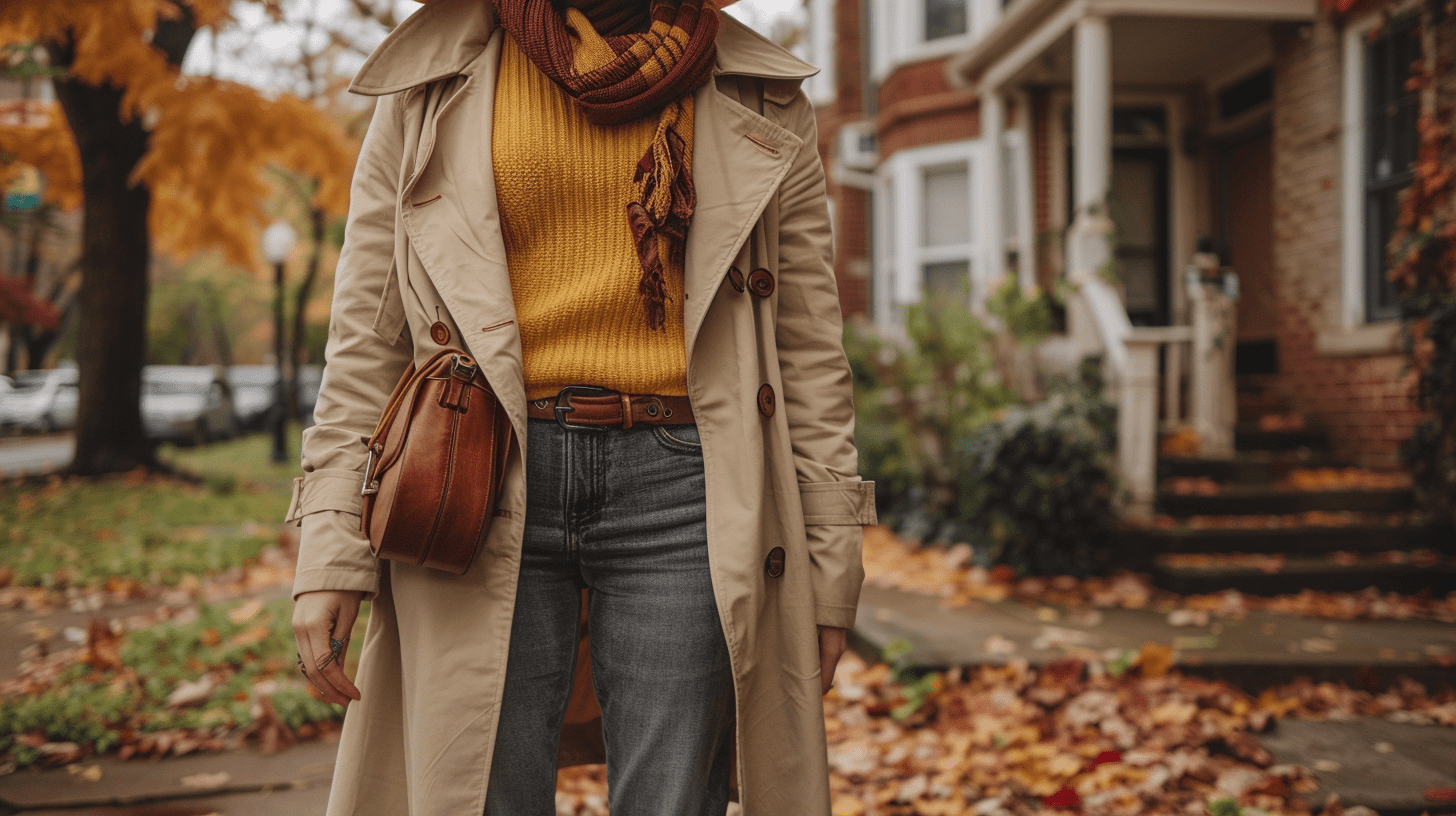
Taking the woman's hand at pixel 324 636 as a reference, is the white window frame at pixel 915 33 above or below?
above

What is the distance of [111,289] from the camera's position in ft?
34.0

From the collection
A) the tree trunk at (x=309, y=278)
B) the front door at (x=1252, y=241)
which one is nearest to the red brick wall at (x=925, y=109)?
the front door at (x=1252, y=241)

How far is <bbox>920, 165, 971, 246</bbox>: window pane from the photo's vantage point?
1149 cm

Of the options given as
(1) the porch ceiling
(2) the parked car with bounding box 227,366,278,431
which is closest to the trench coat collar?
(1) the porch ceiling

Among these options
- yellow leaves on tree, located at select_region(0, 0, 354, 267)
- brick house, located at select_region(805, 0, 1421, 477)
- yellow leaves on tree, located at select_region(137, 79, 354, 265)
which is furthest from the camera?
yellow leaves on tree, located at select_region(137, 79, 354, 265)

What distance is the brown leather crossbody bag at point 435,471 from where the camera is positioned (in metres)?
1.37

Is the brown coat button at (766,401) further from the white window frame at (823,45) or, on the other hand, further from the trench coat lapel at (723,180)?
the white window frame at (823,45)

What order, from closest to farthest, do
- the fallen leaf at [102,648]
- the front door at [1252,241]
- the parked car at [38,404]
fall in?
the fallen leaf at [102,648], the front door at [1252,241], the parked car at [38,404]

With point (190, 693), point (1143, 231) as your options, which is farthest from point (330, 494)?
point (1143, 231)

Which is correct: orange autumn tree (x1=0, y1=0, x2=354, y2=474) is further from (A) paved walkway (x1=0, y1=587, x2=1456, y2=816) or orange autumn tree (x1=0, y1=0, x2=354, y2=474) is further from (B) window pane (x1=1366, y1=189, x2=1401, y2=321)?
(B) window pane (x1=1366, y1=189, x2=1401, y2=321)

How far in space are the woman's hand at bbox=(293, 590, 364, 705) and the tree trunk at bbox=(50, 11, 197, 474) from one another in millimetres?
10297

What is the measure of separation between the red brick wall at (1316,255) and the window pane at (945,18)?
4131mm

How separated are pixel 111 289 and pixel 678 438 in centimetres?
1105

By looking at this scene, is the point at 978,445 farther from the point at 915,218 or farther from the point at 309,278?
the point at 309,278
